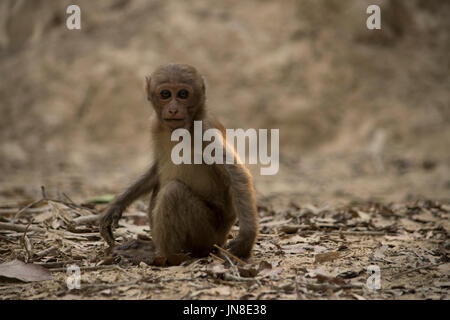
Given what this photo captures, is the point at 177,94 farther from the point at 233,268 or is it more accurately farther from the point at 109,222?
the point at 233,268

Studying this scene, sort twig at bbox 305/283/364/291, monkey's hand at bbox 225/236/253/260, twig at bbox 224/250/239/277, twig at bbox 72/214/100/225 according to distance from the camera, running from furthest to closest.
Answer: twig at bbox 72/214/100/225
monkey's hand at bbox 225/236/253/260
twig at bbox 224/250/239/277
twig at bbox 305/283/364/291

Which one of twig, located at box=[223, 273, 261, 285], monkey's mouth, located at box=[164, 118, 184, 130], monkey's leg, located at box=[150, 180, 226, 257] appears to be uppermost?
monkey's mouth, located at box=[164, 118, 184, 130]

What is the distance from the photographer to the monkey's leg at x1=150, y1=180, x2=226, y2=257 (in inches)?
166

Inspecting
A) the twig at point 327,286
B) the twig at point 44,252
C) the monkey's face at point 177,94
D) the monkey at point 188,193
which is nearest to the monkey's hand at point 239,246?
the monkey at point 188,193

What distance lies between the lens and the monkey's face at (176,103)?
449cm

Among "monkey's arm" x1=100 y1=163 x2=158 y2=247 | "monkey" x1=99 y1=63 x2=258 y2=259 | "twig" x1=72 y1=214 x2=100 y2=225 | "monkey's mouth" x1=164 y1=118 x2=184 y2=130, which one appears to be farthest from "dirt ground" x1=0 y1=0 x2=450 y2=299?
"monkey's mouth" x1=164 y1=118 x2=184 y2=130

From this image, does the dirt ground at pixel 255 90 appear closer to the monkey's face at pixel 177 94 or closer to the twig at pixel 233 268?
the monkey's face at pixel 177 94

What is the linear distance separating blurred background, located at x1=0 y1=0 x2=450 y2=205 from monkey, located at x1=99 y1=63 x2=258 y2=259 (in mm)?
7468

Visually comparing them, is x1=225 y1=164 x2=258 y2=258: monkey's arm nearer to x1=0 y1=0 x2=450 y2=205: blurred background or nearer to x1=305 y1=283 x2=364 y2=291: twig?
x1=305 y1=283 x2=364 y2=291: twig

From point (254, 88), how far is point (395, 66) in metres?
4.18

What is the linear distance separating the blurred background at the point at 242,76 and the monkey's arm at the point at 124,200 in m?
7.12

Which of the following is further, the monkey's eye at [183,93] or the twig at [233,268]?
the monkey's eye at [183,93]

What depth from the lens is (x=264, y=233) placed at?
215 inches

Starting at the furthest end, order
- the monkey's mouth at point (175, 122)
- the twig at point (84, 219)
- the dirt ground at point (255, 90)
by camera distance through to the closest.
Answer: the dirt ground at point (255, 90) → the twig at point (84, 219) → the monkey's mouth at point (175, 122)
